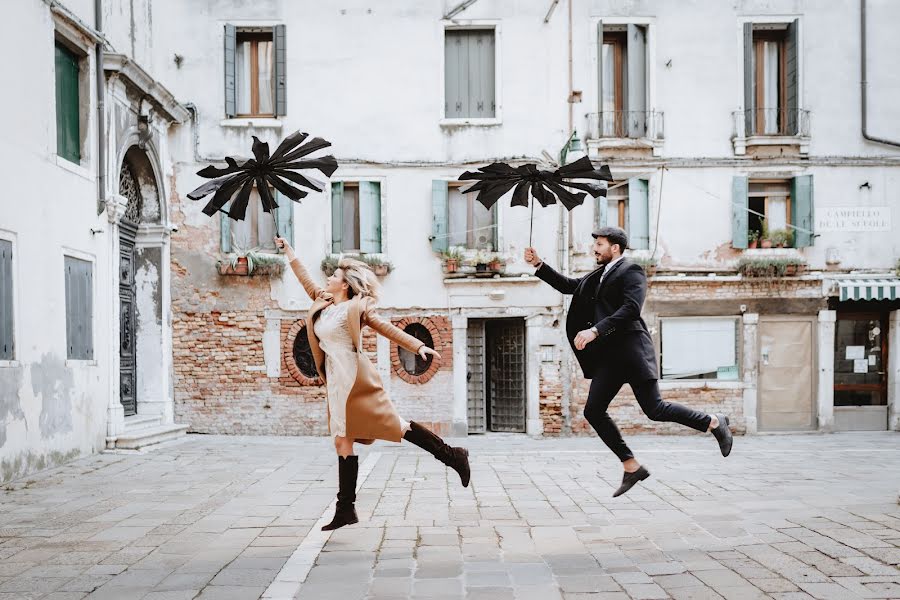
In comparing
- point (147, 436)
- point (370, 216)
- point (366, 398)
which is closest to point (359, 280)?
point (366, 398)

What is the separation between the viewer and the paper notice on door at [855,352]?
1836cm

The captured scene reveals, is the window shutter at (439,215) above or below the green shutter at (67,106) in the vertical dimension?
below

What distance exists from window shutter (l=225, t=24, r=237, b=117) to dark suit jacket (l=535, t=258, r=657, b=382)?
12.9 metres

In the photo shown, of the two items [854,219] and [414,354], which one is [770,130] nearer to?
[854,219]

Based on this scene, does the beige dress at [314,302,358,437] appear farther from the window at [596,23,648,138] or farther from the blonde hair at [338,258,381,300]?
the window at [596,23,648,138]

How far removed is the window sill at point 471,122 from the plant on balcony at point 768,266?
555cm

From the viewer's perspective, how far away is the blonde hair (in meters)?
6.17

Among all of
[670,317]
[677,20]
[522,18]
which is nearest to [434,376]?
[670,317]

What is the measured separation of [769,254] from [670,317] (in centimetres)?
230

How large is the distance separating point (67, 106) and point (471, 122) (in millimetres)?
7938

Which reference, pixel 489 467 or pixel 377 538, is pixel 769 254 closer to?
pixel 489 467

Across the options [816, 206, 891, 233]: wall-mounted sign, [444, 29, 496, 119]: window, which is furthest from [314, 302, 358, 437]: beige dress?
[816, 206, 891, 233]: wall-mounted sign

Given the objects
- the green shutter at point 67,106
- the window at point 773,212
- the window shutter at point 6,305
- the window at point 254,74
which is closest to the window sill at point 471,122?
the window at point 254,74

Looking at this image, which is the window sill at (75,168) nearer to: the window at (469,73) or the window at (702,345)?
the window at (469,73)
